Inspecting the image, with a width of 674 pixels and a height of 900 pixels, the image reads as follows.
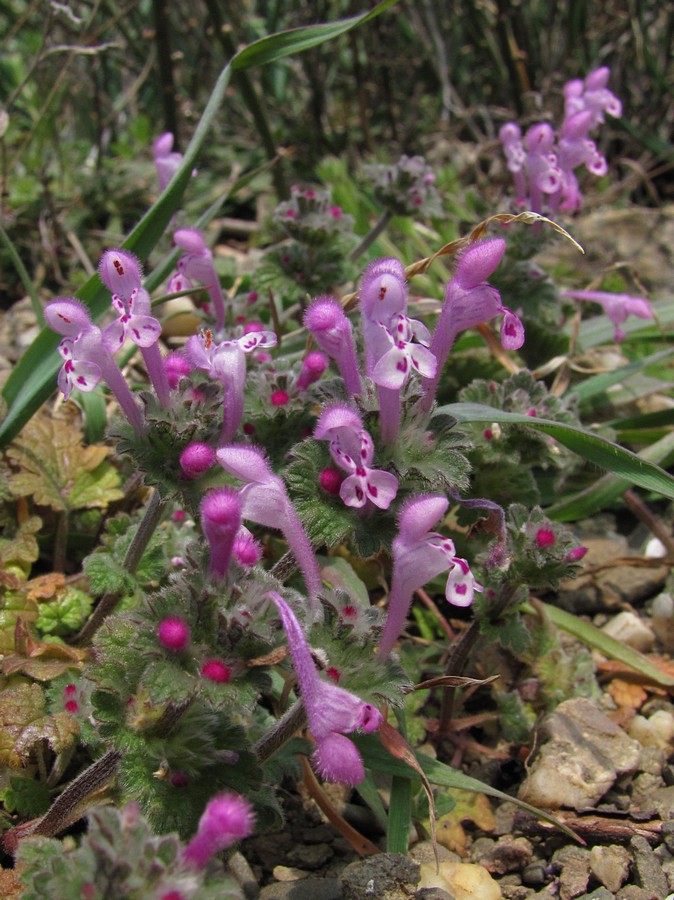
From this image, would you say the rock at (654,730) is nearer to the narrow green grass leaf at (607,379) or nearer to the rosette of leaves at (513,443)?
the rosette of leaves at (513,443)

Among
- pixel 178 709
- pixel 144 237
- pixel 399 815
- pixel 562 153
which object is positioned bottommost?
pixel 399 815

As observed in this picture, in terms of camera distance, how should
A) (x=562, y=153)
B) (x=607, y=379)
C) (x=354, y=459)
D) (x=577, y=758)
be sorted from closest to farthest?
(x=354, y=459) < (x=577, y=758) < (x=562, y=153) < (x=607, y=379)

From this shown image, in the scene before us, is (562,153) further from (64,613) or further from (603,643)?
(64,613)

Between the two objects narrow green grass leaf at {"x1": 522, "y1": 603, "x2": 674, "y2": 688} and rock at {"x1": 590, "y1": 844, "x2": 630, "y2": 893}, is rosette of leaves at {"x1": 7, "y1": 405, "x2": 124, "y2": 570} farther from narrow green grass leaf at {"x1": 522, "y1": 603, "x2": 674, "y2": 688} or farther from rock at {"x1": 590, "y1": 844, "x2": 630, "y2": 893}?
rock at {"x1": 590, "y1": 844, "x2": 630, "y2": 893}

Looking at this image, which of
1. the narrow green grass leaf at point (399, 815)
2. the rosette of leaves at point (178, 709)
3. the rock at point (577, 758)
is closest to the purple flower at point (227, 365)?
the rosette of leaves at point (178, 709)

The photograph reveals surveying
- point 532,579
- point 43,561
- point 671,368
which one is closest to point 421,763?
point 532,579

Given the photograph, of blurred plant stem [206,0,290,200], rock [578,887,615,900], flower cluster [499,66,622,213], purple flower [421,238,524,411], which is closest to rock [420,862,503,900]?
rock [578,887,615,900]

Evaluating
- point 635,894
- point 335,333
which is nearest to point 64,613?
point 335,333
